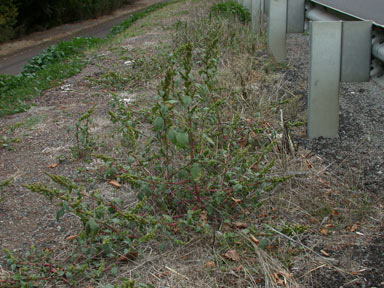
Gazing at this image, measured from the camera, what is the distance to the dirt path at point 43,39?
52.4 ft

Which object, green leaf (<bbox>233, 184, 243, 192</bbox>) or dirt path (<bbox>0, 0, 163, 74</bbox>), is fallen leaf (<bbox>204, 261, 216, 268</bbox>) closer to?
green leaf (<bbox>233, 184, 243, 192</bbox>)

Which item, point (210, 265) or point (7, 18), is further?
point (7, 18)

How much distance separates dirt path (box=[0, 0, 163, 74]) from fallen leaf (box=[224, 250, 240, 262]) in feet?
41.1

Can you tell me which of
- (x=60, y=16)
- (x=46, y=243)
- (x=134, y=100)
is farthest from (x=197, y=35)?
(x=60, y=16)

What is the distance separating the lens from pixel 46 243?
3.11 metres

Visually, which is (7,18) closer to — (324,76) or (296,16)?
(296,16)

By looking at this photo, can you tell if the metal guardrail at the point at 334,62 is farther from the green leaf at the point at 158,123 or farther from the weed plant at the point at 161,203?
the green leaf at the point at 158,123

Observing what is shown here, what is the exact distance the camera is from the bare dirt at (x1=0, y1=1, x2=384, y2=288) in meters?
2.68

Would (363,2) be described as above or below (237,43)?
above

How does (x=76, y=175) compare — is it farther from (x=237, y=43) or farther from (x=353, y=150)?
(x=237, y=43)

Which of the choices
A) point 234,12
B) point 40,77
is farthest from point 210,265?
point 234,12

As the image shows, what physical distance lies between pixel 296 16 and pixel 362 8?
100 centimetres

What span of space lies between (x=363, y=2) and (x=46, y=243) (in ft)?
16.3

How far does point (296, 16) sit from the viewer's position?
6531 mm
